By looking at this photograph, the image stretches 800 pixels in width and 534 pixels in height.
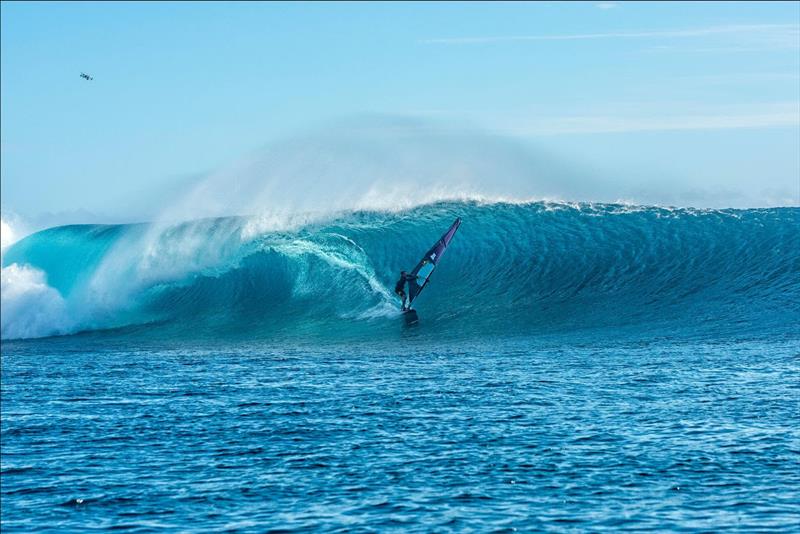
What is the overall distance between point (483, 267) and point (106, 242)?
12860 mm

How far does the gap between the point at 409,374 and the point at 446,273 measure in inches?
482

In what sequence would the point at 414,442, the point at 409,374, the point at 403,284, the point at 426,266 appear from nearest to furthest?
the point at 414,442 < the point at 409,374 < the point at 403,284 < the point at 426,266

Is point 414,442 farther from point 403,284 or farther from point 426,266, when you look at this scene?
point 426,266

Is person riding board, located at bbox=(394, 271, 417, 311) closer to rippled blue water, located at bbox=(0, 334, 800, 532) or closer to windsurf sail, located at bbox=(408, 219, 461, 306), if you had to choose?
windsurf sail, located at bbox=(408, 219, 461, 306)

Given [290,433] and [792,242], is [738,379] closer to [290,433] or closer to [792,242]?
[290,433]

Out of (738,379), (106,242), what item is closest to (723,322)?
(738,379)

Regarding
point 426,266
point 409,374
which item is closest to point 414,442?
point 409,374

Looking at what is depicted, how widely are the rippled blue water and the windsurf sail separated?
7.19 metres

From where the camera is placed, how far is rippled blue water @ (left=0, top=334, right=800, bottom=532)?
36.1 ft

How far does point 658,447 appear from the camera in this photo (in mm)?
13375

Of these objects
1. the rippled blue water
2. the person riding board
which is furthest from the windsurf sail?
the rippled blue water

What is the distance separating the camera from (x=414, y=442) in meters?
13.9

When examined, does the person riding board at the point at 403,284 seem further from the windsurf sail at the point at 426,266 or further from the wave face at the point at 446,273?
the wave face at the point at 446,273

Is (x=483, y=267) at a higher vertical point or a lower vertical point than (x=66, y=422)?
higher
